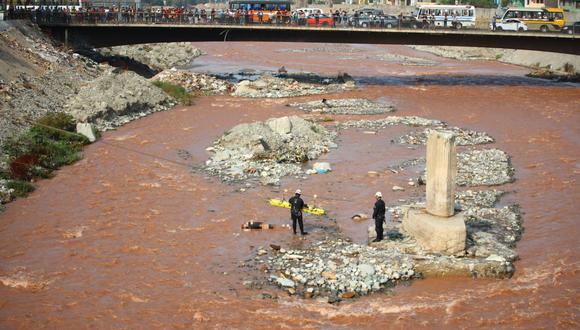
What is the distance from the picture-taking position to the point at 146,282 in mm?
16234

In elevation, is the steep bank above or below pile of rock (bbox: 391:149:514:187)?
above

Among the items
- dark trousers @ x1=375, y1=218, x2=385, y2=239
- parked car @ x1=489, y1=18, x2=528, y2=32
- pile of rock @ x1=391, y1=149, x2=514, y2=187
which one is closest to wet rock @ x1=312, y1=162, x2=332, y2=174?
pile of rock @ x1=391, y1=149, x2=514, y2=187

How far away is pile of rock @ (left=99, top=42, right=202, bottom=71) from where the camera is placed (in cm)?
5727

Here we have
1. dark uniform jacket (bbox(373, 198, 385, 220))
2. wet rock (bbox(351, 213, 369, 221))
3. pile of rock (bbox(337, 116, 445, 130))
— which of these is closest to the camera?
dark uniform jacket (bbox(373, 198, 385, 220))

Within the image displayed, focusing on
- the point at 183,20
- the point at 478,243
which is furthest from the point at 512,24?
the point at 478,243

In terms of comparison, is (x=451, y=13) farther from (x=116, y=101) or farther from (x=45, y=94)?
(x=45, y=94)

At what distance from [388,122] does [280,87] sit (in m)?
12.5

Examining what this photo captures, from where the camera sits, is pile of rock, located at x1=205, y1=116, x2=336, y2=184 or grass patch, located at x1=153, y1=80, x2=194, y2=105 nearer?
pile of rock, located at x1=205, y1=116, x2=336, y2=184

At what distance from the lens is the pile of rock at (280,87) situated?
42.9 metres

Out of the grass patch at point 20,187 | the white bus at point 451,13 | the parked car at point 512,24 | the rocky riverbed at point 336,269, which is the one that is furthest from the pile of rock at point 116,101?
the white bus at point 451,13

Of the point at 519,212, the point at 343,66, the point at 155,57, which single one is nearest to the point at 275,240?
the point at 519,212

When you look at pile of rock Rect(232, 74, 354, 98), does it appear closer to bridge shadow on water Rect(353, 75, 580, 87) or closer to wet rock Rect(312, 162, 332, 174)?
bridge shadow on water Rect(353, 75, 580, 87)

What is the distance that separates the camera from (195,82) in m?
44.5

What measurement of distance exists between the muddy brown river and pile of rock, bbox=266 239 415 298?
1.32ft
